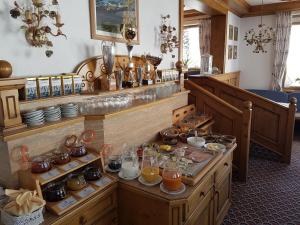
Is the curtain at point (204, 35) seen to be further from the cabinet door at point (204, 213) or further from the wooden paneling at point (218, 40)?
the cabinet door at point (204, 213)

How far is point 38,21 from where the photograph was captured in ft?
5.32

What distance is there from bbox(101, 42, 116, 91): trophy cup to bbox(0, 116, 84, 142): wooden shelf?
1.52 feet

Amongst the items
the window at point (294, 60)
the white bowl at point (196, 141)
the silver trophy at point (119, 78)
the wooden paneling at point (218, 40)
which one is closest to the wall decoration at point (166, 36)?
the silver trophy at point (119, 78)

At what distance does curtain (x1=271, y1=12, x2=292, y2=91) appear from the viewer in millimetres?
6008

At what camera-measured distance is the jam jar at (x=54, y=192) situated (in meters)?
1.45

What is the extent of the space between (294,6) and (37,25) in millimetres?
6186

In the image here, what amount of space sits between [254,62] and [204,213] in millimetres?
5731

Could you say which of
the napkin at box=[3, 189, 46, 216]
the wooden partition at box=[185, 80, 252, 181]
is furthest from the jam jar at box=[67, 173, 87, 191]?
the wooden partition at box=[185, 80, 252, 181]

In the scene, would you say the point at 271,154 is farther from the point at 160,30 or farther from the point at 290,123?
the point at 160,30

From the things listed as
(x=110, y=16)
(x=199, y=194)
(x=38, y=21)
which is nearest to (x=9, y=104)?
(x=38, y=21)

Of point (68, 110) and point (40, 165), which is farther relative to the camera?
point (68, 110)

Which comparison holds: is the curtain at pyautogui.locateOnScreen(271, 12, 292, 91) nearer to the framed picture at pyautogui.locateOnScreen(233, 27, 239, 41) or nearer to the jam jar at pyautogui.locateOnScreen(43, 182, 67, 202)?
the framed picture at pyautogui.locateOnScreen(233, 27, 239, 41)

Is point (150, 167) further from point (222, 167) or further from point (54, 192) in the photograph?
point (222, 167)

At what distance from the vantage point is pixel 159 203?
5.29 ft
